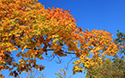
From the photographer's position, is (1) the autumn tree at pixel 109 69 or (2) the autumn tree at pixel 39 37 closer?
(2) the autumn tree at pixel 39 37

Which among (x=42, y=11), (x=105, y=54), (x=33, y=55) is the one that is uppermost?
(x=42, y=11)

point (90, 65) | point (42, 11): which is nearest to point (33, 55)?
point (42, 11)

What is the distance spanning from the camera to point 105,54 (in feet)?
45.3

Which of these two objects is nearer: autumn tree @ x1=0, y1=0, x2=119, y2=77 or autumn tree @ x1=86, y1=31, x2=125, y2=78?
autumn tree @ x1=0, y1=0, x2=119, y2=77

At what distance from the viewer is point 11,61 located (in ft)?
40.3

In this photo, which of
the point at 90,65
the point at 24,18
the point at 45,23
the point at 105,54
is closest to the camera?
the point at 45,23

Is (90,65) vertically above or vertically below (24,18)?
below

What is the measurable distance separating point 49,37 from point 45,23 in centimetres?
→ 103

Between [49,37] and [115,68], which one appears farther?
[115,68]

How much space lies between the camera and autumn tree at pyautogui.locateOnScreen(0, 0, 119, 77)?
11203 millimetres

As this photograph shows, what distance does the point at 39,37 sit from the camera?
1198 centimetres

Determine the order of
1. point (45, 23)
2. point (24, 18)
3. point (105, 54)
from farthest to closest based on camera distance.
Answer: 1. point (105, 54)
2. point (24, 18)
3. point (45, 23)

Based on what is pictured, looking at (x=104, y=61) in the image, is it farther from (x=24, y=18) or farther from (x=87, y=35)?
(x=24, y=18)

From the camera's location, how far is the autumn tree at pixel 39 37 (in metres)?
11.2
